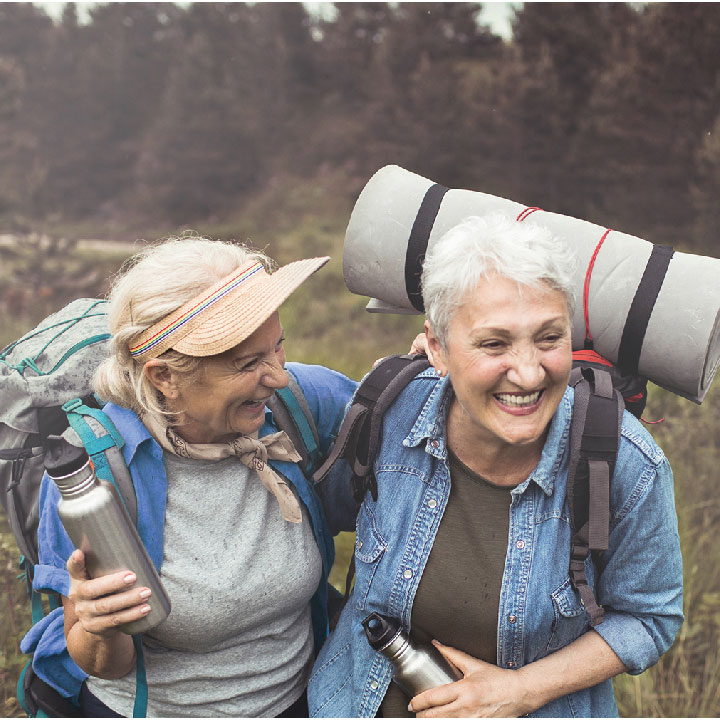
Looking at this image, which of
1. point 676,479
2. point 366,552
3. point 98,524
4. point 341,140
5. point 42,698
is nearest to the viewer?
point 98,524

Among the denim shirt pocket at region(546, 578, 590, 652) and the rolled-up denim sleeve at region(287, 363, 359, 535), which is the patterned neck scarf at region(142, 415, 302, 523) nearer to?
the rolled-up denim sleeve at region(287, 363, 359, 535)

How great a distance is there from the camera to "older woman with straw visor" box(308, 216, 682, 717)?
6.08 ft

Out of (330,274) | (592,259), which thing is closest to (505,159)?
(330,274)

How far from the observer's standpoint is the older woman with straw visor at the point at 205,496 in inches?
81.9

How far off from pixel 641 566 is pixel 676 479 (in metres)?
3.61

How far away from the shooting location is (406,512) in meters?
2.13

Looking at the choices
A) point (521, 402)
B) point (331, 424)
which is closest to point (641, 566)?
point (521, 402)

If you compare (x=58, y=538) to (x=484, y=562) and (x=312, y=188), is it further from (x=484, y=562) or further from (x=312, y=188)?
(x=312, y=188)

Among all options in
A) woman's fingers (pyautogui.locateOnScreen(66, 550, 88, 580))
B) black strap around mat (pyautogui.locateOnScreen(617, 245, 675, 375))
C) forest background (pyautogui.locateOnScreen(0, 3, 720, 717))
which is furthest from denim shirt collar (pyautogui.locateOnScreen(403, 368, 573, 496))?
forest background (pyautogui.locateOnScreen(0, 3, 720, 717))

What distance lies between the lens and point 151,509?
6.92ft

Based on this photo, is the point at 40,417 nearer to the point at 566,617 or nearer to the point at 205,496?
the point at 205,496

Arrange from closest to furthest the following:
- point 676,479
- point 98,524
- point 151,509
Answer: point 98,524 < point 151,509 < point 676,479

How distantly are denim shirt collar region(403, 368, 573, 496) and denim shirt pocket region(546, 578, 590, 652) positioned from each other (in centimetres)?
27

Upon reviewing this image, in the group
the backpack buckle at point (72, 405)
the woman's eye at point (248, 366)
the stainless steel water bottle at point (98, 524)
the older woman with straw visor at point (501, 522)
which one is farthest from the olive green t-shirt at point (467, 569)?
the backpack buckle at point (72, 405)
